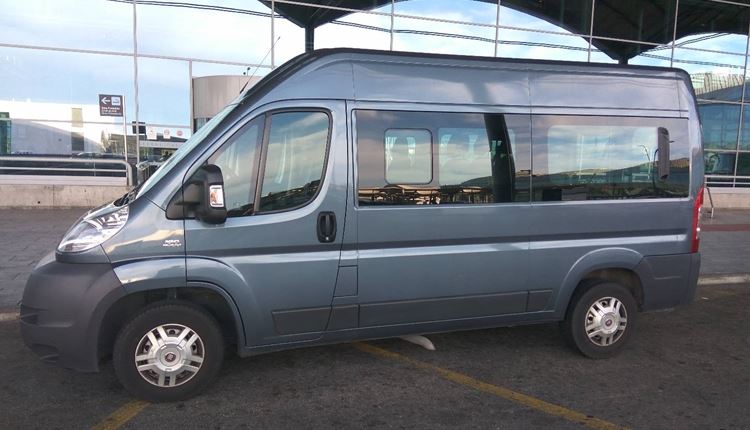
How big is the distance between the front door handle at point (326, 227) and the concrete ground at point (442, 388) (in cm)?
110

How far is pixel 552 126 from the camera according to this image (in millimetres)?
4238

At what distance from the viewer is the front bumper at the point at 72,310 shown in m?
3.25

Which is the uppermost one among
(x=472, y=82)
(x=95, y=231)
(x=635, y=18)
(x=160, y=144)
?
(x=635, y=18)

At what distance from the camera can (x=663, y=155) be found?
452 centimetres

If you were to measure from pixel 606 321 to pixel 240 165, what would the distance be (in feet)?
10.6

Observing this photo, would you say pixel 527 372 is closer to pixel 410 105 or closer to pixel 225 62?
pixel 410 105

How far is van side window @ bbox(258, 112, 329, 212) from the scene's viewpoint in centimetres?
355

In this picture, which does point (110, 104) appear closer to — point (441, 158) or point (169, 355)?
point (169, 355)

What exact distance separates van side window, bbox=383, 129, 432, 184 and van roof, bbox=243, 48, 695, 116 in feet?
0.86

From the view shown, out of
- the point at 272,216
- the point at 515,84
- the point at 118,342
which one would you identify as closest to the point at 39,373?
the point at 118,342

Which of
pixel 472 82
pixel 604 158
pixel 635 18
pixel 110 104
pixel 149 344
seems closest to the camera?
pixel 149 344

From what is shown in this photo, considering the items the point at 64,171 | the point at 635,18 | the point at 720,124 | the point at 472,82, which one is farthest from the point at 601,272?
the point at 720,124

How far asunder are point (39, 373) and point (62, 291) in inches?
45.8

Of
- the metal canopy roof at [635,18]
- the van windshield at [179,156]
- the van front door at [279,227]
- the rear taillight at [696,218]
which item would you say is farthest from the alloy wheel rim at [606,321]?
the metal canopy roof at [635,18]
